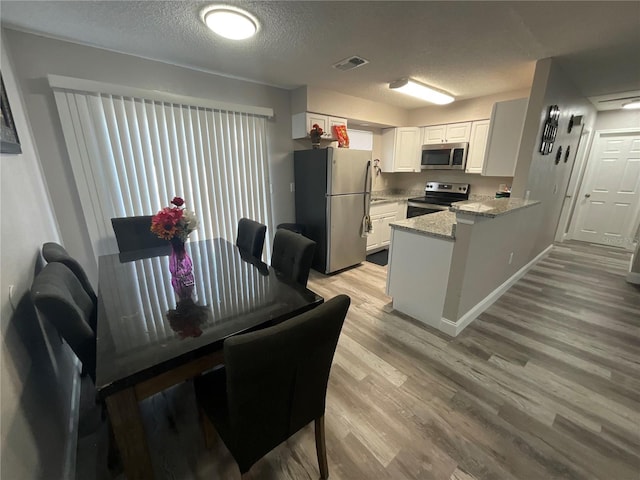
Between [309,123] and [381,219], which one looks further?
[381,219]

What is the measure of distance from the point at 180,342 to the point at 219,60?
8.56 ft

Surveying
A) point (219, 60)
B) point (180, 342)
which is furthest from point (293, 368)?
point (219, 60)

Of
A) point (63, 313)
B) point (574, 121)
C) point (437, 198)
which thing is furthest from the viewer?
point (437, 198)

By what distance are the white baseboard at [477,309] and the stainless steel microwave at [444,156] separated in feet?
5.81

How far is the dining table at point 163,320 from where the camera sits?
0.91 metres

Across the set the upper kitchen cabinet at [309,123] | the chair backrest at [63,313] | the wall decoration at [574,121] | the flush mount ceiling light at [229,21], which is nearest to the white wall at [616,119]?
the wall decoration at [574,121]

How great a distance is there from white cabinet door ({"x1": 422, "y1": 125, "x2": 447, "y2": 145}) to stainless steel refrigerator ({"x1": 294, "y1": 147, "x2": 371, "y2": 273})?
1604mm

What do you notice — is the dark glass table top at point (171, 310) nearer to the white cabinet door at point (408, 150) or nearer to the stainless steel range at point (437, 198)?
the stainless steel range at point (437, 198)

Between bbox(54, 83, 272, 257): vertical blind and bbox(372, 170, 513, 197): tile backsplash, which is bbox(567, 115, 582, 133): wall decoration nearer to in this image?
bbox(372, 170, 513, 197): tile backsplash

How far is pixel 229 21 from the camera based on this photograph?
1718 millimetres

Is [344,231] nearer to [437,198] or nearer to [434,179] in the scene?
[437,198]

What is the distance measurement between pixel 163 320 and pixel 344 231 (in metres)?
2.61

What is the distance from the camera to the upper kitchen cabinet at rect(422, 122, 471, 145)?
4004mm

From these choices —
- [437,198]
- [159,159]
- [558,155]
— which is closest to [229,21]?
[159,159]
